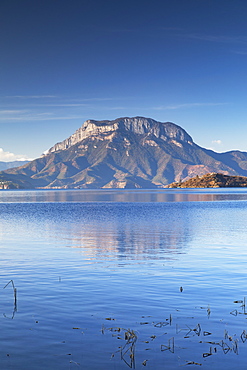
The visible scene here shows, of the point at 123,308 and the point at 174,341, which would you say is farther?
the point at 123,308

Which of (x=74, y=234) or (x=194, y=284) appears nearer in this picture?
(x=194, y=284)

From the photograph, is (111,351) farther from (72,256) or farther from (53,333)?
(72,256)

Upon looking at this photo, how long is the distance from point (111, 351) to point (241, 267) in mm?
22211

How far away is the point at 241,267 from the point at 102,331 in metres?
20.5

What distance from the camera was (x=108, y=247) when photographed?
51.0 m

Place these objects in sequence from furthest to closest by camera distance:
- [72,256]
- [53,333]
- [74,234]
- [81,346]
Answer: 1. [74,234]
2. [72,256]
3. [53,333]
4. [81,346]

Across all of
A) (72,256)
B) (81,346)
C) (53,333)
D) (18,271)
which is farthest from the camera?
(72,256)

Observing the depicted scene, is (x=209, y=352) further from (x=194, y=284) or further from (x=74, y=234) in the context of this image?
(x=74, y=234)

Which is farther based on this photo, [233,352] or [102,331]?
[102,331]

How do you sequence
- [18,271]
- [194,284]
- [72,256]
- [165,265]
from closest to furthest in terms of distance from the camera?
[194,284], [18,271], [165,265], [72,256]

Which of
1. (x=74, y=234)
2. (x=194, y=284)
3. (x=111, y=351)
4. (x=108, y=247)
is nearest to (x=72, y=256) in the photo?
(x=108, y=247)

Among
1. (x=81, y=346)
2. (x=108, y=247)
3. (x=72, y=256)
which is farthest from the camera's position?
(x=108, y=247)

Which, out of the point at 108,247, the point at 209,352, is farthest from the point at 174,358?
the point at 108,247

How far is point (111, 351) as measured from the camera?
672 inches
